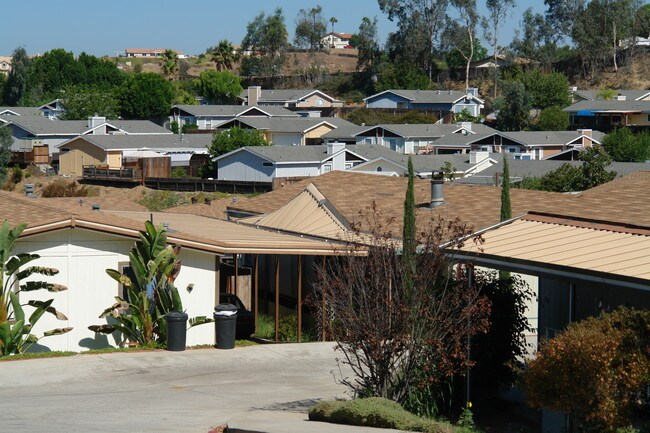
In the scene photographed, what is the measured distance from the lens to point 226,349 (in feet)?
75.9

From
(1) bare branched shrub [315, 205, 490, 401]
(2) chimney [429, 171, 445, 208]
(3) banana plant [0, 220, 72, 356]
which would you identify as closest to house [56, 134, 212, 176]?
(2) chimney [429, 171, 445, 208]

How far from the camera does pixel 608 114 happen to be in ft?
333

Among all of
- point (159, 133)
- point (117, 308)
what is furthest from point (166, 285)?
point (159, 133)

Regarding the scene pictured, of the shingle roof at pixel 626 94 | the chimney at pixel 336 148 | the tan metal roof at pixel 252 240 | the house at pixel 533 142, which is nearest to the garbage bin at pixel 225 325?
the tan metal roof at pixel 252 240

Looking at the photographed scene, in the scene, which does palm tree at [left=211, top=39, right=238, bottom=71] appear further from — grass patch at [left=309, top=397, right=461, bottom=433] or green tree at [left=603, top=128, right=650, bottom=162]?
grass patch at [left=309, top=397, right=461, bottom=433]

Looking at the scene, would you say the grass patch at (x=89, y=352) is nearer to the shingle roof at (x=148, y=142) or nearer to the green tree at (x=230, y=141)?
the green tree at (x=230, y=141)

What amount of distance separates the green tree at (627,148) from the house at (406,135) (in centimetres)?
1903

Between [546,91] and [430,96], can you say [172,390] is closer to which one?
[546,91]

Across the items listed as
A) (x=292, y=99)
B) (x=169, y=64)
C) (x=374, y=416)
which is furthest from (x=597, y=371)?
(x=169, y=64)

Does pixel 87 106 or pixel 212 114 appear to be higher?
pixel 87 106

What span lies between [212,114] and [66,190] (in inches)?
1640

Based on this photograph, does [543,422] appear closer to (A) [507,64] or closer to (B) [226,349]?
(B) [226,349]

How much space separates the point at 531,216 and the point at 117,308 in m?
9.04

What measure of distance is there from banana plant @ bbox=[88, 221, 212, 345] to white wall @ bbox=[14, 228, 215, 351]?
0.41 meters
